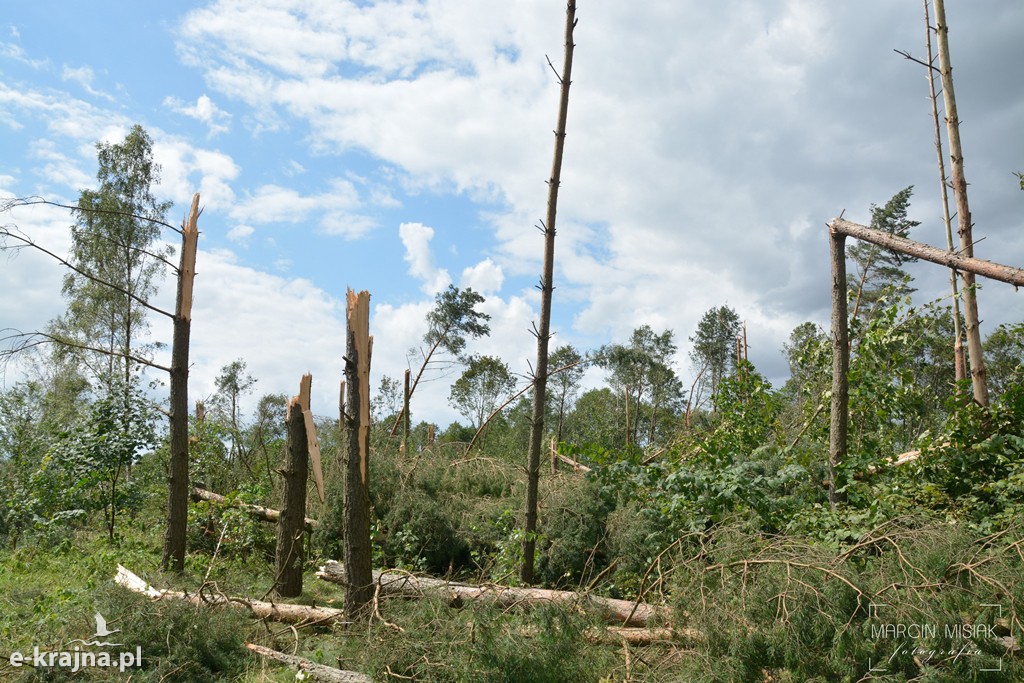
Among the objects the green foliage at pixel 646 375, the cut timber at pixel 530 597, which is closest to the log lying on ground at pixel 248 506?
the cut timber at pixel 530 597

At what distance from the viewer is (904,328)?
8391mm

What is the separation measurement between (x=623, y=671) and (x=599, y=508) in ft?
9.89

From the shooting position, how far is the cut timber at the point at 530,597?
5258mm

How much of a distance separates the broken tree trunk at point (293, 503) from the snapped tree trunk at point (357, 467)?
1691 millimetres

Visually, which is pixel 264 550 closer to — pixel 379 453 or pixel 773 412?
pixel 379 453

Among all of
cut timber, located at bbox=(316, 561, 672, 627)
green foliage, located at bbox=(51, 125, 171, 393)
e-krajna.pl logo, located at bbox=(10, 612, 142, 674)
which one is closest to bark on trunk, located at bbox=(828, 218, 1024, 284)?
cut timber, located at bbox=(316, 561, 672, 627)

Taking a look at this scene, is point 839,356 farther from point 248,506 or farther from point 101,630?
point 248,506

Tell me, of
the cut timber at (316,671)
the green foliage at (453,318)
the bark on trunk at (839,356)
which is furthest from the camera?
the green foliage at (453,318)

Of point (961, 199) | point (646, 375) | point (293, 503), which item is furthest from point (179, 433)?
point (646, 375)

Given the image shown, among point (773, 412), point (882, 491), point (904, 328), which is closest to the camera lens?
point (882, 491)

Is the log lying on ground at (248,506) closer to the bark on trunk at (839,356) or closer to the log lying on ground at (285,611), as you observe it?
the log lying on ground at (285,611)

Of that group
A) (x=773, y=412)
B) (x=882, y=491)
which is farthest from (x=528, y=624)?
(x=773, y=412)

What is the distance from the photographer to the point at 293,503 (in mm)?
7941

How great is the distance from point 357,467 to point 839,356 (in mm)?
4699
